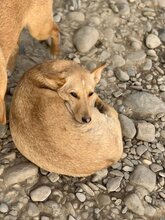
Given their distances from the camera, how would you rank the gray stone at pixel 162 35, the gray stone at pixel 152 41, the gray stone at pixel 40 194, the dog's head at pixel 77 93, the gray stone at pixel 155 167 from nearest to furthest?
1. the dog's head at pixel 77 93
2. the gray stone at pixel 40 194
3. the gray stone at pixel 155 167
4. the gray stone at pixel 152 41
5. the gray stone at pixel 162 35

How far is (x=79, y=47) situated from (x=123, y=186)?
199 cm

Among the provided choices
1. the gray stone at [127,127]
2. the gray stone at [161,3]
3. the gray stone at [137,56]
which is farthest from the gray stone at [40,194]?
the gray stone at [161,3]

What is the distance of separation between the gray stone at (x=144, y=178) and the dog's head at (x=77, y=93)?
Answer: 0.89 m

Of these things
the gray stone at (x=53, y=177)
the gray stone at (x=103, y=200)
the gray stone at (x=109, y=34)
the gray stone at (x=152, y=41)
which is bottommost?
the gray stone at (x=103, y=200)

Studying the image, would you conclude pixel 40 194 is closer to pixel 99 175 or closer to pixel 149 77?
pixel 99 175

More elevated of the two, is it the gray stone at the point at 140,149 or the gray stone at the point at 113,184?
the gray stone at the point at 140,149

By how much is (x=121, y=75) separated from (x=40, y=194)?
193 cm

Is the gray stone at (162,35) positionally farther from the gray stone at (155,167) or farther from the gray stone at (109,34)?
the gray stone at (155,167)

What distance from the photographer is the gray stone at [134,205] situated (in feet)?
15.3

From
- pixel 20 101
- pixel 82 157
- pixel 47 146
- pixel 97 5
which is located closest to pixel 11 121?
pixel 20 101

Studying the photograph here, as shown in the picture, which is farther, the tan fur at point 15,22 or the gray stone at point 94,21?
the gray stone at point 94,21

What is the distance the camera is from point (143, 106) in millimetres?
5402

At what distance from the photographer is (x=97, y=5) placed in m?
6.39

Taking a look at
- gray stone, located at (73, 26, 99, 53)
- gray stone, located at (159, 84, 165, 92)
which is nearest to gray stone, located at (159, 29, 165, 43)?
gray stone, located at (159, 84, 165, 92)
